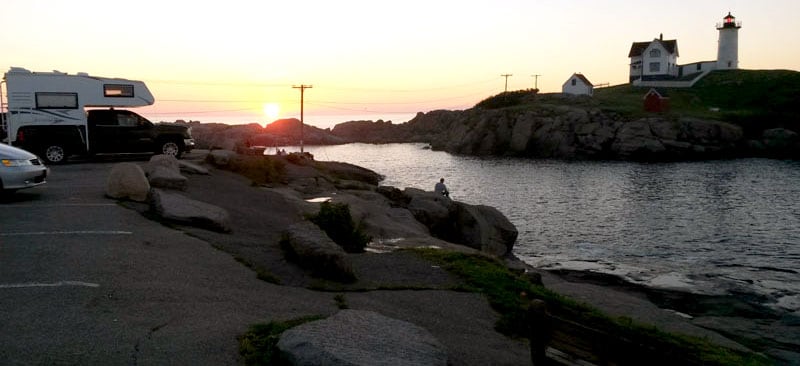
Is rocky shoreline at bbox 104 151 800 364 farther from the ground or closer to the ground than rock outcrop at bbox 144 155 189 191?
closer to the ground

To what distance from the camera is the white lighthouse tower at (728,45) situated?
123812 mm

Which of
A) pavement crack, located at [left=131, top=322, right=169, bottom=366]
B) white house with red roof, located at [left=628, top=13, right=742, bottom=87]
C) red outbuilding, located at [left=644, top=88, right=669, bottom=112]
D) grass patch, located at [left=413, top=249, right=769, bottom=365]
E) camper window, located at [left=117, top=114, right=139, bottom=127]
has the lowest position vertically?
grass patch, located at [left=413, top=249, right=769, bottom=365]

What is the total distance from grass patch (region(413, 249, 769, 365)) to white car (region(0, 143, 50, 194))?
497 inches

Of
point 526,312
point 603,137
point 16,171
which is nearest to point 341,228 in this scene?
point 526,312

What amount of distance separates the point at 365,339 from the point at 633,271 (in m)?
19.4

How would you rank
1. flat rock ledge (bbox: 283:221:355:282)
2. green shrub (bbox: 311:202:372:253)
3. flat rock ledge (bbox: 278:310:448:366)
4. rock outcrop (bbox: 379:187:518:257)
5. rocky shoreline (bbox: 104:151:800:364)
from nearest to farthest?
flat rock ledge (bbox: 278:310:448:366)
flat rock ledge (bbox: 283:221:355:282)
rocky shoreline (bbox: 104:151:800:364)
green shrub (bbox: 311:202:372:253)
rock outcrop (bbox: 379:187:518:257)

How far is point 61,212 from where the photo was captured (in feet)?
56.5

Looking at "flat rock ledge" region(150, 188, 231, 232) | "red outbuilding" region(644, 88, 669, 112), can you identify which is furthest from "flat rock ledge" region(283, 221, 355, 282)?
"red outbuilding" region(644, 88, 669, 112)

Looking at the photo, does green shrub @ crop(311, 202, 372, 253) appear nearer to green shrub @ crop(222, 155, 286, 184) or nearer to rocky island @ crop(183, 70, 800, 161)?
green shrub @ crop(222, 155, 286, 184)

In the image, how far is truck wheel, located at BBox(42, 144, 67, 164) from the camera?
100 ft

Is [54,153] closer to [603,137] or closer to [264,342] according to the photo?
[264,342]

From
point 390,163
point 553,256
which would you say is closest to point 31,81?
point 553,256

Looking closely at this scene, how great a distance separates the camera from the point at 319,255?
45.0 feet

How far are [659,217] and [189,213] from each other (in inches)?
1249
